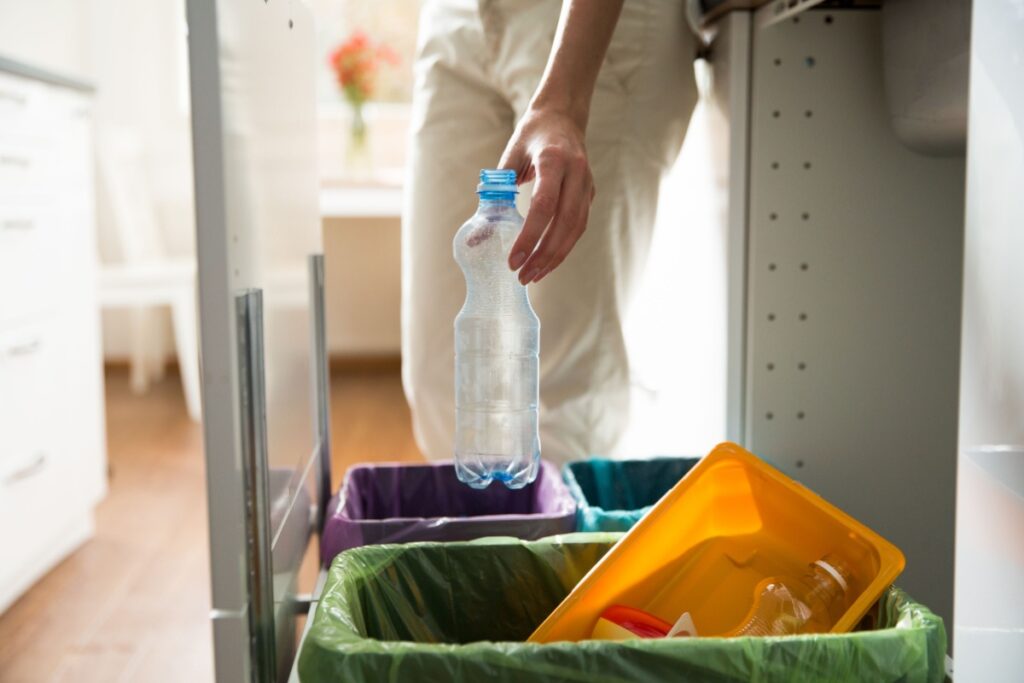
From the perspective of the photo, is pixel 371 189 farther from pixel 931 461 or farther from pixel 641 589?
pixel 641 589

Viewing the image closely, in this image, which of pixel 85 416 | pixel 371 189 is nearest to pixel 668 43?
pixel 85 416

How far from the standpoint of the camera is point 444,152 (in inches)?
55.7

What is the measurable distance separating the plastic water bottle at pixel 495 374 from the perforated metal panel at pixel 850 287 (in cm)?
32

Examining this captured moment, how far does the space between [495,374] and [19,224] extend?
1.14m

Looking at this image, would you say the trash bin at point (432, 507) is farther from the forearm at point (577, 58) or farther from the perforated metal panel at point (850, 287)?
the forearm at point (577, 58)

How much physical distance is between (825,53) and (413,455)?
1851 millimetres

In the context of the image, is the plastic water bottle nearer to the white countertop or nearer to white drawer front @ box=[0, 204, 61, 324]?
white drawer front @ box=[0, 204, 61, 324]

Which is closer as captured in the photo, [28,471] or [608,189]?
[608,189]

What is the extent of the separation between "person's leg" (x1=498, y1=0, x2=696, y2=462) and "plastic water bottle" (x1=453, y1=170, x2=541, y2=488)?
0.21m

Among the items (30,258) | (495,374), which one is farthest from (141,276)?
(495,374)

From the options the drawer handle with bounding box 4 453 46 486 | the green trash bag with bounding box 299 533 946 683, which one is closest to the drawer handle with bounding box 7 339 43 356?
the drawer handle with bounding box 4 453 46 486

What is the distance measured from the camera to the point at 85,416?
7.34ft

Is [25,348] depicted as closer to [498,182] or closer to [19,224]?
[19,224]

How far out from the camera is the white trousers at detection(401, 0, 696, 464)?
1.35 meters
